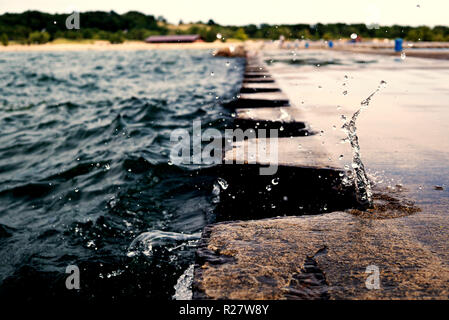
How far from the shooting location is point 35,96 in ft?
36.8

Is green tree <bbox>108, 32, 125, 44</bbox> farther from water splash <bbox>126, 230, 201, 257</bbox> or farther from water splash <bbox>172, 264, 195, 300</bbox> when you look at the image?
water splash <bbox>172, 264, 195, 300</bbox>

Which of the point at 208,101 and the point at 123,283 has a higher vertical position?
the point at 208,101

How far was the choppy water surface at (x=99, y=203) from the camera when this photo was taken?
7.02 feet

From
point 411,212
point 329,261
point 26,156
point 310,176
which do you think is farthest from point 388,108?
point 26,156

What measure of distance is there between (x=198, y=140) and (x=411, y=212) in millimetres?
4085

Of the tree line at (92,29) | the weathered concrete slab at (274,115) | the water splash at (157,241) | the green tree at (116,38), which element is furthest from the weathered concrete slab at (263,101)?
the green tree at (116,38)

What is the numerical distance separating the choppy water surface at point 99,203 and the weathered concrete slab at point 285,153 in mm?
632

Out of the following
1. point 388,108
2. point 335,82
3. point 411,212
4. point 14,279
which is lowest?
point 14,279

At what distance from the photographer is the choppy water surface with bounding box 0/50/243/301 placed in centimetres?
214

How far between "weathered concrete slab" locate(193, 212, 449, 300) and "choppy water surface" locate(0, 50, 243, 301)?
68cm

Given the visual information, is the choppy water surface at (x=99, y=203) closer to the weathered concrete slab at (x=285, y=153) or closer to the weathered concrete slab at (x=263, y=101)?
the weathered concrete slab at (x=285, y=153)

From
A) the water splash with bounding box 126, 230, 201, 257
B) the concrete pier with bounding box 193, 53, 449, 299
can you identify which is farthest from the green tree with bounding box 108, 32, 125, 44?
the concrete pier with bounding box 193, 53, 449, 299

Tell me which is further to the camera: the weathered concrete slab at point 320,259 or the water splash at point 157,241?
the water splash at point 157,241
